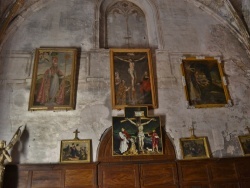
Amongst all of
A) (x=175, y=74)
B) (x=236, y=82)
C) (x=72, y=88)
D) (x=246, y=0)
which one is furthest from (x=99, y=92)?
(x=246, y=0)

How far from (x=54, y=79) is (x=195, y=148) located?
15.2 feet

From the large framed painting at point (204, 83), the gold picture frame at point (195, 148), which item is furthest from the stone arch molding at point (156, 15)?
the gold picture frame at point (195, 148)

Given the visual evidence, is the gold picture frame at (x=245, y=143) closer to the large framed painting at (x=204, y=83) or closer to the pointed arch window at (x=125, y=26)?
the large framed painting at (x=204, y=83)

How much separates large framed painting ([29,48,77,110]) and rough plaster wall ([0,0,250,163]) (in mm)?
229

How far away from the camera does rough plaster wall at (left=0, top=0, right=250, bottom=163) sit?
7320 millimetres

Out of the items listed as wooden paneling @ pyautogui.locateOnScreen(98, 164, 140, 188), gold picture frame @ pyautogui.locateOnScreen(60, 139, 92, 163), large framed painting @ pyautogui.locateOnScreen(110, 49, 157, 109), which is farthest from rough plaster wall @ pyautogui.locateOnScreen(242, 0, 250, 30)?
gold picture frame @ pyautogui.locateOnScreen(60, 139, 92, 163)

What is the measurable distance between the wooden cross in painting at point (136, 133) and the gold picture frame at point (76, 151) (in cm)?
73

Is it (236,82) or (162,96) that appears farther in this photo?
(236,82)

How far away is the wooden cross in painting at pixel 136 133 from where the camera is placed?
284 inches

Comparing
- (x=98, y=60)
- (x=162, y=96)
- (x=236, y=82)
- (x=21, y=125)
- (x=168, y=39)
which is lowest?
(x=21, y=125)

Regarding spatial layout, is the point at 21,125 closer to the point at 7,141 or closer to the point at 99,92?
the point at 7,141

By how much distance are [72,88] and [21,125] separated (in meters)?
1.75

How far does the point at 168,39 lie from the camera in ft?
→ 30.1

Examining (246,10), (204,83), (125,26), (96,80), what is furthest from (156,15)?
(96,80)
